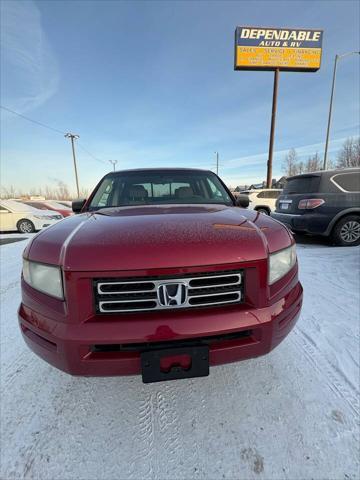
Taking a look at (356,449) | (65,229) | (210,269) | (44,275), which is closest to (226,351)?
(210,269)

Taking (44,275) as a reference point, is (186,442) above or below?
below

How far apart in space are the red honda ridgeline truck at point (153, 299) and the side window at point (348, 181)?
5227 millimetres

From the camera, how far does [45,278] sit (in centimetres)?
133

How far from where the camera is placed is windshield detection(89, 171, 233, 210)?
8.45 feet

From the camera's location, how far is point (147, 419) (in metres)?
1.54

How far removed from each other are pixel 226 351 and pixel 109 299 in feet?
2.20

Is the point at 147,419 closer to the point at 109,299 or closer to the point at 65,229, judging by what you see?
the point at 109,299

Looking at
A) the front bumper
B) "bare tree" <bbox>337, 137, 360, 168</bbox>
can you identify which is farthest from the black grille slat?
"bare tree" <bbox>337, 137, 360, 168</bbox>

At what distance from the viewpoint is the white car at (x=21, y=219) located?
9438mm

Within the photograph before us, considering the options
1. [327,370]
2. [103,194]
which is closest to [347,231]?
[327,370]

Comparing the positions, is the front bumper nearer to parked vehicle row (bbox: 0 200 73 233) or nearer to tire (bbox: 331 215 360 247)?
tire (bbox: 331 215 360 247)

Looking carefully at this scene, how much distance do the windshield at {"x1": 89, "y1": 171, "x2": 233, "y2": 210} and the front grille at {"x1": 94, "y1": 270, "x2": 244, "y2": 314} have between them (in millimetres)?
1332

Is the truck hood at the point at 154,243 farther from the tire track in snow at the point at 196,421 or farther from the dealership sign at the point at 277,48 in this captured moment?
the dealership sign at the point at 277,48

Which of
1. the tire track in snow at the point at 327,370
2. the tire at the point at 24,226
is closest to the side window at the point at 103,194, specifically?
the tire track in snow at the point at 327,370
